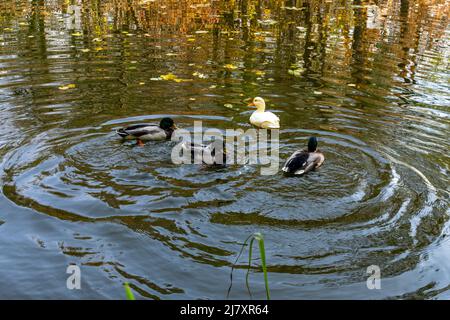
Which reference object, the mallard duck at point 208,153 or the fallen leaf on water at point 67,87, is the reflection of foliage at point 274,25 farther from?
the mallard duck at point 208,153

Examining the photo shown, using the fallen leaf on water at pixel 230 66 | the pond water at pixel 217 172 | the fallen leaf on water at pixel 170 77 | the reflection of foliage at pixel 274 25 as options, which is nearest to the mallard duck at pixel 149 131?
the pond water at pixel 217 172

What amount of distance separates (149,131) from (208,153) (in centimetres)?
142

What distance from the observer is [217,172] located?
7242mm

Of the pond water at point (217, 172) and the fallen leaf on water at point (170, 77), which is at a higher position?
the fallen leaf on water at point (170, 77)

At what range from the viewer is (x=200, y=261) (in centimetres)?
526

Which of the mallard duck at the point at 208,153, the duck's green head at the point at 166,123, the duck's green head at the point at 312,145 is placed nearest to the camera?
the mallard duck at the point at 208,153

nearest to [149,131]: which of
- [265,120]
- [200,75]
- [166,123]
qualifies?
[166,123]

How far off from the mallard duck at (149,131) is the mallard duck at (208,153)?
973 mm

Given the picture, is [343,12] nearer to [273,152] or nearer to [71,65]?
[71,65]

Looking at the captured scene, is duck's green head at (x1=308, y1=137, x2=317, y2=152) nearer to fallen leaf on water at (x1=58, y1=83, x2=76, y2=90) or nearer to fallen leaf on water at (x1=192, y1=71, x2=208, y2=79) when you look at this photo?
fallen leaf on water at (x1=192, y1=71, x2=208, y2=79)

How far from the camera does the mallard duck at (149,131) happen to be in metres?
8.15

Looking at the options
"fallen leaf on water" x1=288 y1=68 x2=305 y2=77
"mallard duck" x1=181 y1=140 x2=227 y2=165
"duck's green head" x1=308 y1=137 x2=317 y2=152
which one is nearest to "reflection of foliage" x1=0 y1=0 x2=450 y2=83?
"fallen leaf on water" x1=288 y1=68 x2=305 y2=77

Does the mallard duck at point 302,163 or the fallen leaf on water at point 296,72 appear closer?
the mallard duck at point 302,163

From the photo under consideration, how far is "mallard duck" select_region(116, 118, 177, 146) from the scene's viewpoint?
26.7ft
